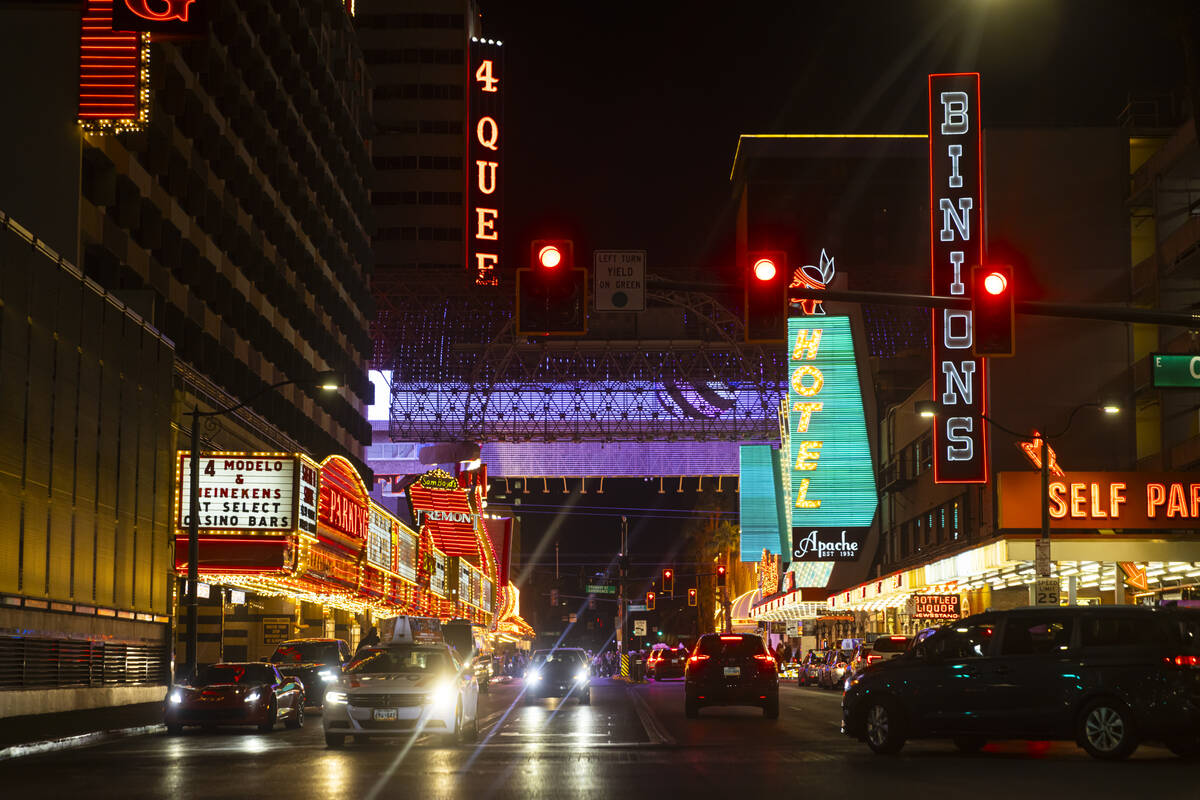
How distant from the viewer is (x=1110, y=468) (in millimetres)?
53625

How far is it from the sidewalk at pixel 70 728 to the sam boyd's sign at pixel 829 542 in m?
43.4

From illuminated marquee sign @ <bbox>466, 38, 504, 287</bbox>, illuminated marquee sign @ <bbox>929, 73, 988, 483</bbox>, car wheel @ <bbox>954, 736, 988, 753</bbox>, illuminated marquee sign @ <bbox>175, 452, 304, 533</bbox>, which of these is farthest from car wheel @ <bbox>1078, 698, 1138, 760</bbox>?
illuminated marquee sign @ <bbox>466, 38, 504, 287</bbox>

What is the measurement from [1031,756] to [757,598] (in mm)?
91945

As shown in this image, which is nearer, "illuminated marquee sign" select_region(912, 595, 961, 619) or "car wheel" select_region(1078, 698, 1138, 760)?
"car wheel" select_region(1078, 698, 1138, 760)

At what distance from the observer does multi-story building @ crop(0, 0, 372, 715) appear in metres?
33.8

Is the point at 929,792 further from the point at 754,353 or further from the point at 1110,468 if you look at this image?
the point at 754,353

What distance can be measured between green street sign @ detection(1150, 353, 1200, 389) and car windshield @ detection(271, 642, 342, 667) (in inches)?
903

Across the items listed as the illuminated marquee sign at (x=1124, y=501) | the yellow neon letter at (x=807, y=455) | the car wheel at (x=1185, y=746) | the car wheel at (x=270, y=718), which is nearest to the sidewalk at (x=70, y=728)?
the car wheel at (x=270, y=718)

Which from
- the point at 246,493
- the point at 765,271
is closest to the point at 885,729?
the point at 765,271

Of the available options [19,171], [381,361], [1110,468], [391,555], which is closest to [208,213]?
[19,171]

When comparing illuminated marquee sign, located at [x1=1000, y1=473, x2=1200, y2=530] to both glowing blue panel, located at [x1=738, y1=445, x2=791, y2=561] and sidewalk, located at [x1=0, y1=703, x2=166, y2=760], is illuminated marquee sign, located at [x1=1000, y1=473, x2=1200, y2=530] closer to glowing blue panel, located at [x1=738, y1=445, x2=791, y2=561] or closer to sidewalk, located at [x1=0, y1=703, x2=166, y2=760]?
sidewalk, located at [x1=0, y1=703, x2=166, y2=760]

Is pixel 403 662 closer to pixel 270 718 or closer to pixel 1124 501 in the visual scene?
pixel 270 718

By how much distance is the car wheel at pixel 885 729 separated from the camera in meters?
20.4

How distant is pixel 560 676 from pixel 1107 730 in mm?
25637
